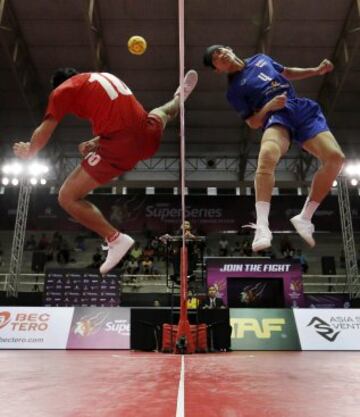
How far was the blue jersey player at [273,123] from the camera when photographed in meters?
3.07

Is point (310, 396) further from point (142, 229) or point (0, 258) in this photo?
point (0, 258)

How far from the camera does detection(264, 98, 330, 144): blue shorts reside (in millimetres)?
3193

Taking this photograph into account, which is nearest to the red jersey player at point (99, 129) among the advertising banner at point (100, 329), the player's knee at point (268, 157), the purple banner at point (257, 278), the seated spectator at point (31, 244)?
the player's knee at point (268, 157)

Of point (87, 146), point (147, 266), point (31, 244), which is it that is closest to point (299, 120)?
point (87, 146)

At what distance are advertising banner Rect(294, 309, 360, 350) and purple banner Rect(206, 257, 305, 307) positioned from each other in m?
4.49

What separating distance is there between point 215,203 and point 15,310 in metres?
10.9

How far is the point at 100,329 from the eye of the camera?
8523 millimetres

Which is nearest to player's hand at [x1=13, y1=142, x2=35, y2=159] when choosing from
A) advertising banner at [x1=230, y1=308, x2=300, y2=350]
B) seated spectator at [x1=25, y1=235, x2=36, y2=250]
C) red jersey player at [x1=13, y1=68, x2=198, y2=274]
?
red jersey player at [x1=13, y1=68, x2=198, y2=274]

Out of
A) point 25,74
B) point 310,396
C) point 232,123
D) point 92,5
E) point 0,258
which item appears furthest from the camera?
point 232,123

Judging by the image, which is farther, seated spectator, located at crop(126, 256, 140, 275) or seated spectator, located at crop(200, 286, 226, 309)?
seated spectator, located at crop(126, 256, 140, 275)

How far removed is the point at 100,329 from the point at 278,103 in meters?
6.61

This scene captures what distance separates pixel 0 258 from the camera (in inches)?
714

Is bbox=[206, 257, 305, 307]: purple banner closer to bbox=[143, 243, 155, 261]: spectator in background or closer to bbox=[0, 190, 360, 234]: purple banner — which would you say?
bbox=[143, 243, 155, 261]: spectator in background

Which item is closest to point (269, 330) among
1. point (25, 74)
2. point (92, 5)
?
point (92, 5)
